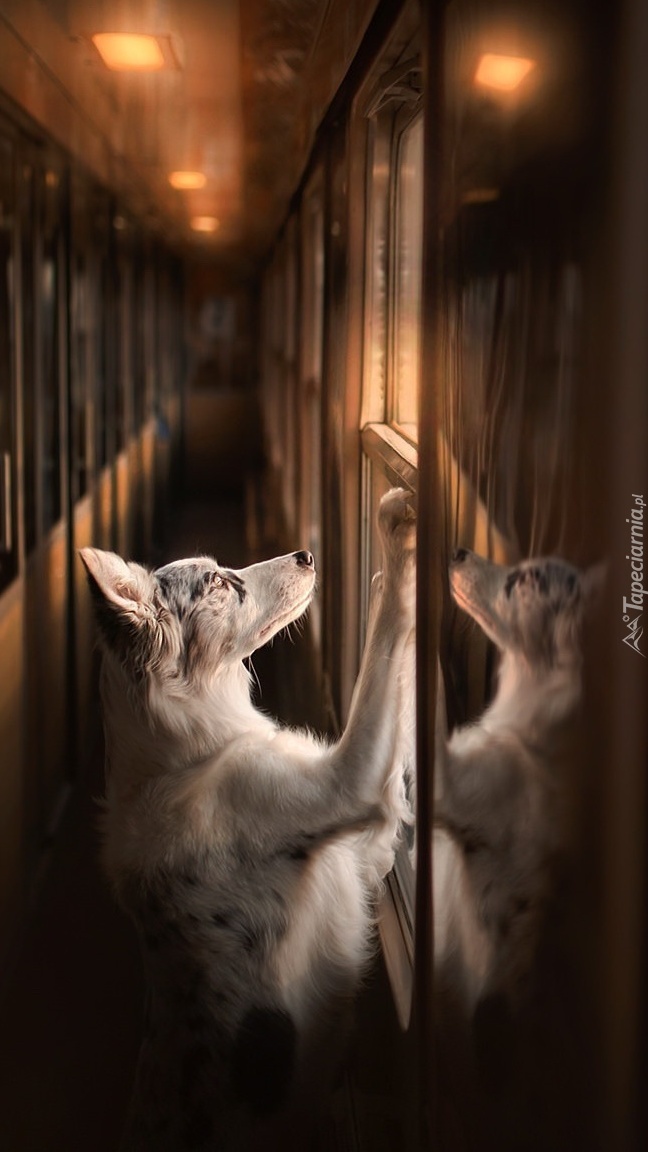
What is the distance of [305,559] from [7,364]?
480mm

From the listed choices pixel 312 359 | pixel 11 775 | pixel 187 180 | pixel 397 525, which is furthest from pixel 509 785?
pixel 187 180

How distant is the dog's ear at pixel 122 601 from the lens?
1136 mm

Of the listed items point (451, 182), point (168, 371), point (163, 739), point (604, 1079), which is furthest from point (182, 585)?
point (604, 1079)

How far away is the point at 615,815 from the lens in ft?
2.42

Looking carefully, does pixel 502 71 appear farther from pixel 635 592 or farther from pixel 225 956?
pixel 225 956

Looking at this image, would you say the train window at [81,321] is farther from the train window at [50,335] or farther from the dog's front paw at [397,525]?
the dog's front paw at [397,525]

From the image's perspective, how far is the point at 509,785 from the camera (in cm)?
87

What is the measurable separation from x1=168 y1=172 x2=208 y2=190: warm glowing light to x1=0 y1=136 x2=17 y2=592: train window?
0.19 metres

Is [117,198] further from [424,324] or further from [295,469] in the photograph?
[424,324]

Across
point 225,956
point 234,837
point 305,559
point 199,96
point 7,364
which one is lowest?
point 225,956

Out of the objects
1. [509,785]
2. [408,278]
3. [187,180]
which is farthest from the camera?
[187,180]

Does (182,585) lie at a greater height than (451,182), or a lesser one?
lesser

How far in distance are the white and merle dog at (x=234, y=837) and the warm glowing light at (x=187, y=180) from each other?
0.45m

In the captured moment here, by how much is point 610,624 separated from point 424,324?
35cm
